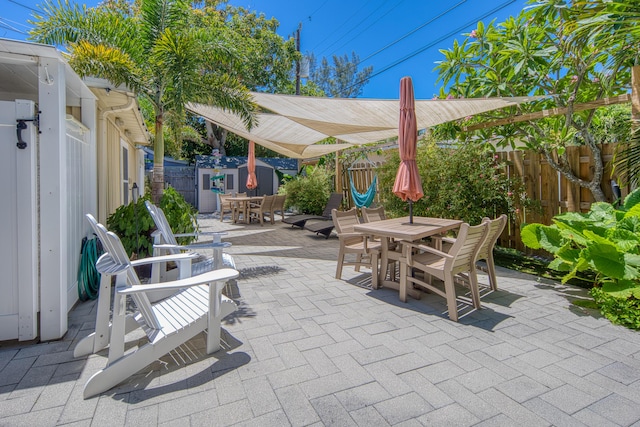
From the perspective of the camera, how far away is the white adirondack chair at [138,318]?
2028 millimetres

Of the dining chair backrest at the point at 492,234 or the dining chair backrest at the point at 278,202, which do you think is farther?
the dining chair backrest at the point at 278,202

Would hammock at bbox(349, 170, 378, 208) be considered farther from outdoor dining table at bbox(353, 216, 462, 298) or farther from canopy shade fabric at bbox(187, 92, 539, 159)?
outdoor dining table at bbox(353, 216, 462, 298)

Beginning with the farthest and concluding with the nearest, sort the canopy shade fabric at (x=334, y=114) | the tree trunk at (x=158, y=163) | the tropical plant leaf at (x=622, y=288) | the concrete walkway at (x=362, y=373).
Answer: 1. the canopy shade fabric at (x=334, y=114)
2. the tree trunk at (x=158, y=163)
3. the tropical plant leaf at (x=622, y=288)
4. the concrete walkway at (x=362, y=373)

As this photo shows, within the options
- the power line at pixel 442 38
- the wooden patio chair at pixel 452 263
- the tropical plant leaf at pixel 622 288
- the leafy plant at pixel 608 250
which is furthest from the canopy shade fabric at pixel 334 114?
the power line at pixel 442 38

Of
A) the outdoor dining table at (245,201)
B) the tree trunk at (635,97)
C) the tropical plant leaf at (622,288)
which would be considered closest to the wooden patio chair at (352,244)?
the tropical plant leaf at (622,288)

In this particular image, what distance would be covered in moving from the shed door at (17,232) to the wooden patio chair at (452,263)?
328 cm

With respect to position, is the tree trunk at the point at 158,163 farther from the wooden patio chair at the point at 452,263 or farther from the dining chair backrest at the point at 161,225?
the wooden patio chair at the point at 452,263

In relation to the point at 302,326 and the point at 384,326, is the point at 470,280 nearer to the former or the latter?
the point at 384,326

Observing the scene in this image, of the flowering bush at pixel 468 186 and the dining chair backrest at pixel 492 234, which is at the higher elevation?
the flowering bush at pixel 468 186

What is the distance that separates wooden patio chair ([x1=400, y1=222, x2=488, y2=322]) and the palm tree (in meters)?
3.22

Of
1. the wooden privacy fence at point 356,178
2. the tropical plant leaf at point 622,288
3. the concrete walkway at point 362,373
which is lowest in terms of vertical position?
the concrete walkway at point 362,373

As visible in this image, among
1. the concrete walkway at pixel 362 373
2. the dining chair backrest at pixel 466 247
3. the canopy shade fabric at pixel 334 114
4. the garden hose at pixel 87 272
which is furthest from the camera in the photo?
the canopy shade fabric at pixel 334 114

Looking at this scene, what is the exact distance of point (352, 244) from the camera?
476 cm

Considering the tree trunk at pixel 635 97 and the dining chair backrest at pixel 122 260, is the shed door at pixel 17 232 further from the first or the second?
the tree trunk at pixel 635 97
